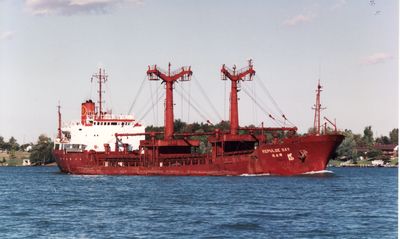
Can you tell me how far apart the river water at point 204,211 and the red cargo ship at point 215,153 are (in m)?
6.11

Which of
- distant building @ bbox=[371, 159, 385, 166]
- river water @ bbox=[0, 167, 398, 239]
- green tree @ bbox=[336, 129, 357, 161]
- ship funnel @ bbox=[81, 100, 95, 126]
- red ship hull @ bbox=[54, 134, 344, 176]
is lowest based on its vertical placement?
river water @ bbox=[0, 167, 398, 239]

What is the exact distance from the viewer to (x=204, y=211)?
48.5 m

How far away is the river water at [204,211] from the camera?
4022 cm

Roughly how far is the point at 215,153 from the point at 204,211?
121 ft

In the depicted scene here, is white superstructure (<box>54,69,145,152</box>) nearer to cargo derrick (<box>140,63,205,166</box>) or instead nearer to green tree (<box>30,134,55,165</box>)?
cargo derrick (<box>140,63,205,166</box>)

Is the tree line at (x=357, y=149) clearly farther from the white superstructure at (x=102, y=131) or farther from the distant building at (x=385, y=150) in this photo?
the white superstructure at (x=102, y=131)

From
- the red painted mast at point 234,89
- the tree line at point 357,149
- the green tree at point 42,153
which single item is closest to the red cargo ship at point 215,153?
the red painted mast at point 234,89

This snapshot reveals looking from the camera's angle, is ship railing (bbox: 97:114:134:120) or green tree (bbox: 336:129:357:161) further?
green tree (bbox: 336:129:357:161)

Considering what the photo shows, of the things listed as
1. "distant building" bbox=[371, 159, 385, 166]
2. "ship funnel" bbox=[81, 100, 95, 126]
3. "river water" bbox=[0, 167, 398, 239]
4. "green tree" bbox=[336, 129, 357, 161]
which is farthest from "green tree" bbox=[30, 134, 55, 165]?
"river water" bbox=[0, 167, 398, 239]

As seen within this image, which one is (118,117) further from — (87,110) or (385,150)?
(385,150)

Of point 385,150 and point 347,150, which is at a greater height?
point 385,150

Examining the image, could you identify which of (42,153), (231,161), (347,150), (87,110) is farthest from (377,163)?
(231,161)

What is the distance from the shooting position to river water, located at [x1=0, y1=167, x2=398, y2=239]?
40219 mm

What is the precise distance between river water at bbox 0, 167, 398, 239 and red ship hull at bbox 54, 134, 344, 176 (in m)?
5.51
